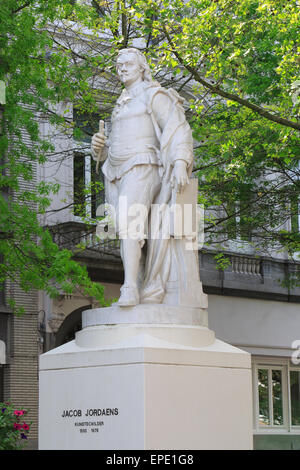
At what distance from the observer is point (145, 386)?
8172mm

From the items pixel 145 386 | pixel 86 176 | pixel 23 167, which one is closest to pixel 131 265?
pixel 145 386

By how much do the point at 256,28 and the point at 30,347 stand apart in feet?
29.8

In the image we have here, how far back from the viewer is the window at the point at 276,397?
26.4 m

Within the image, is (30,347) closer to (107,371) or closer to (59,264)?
(59,264)

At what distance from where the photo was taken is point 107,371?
27.9 ft

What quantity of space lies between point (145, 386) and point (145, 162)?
7.92 feet

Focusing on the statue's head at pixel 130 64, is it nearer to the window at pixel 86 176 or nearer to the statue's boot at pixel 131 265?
the statue's boot at pixel 131 265

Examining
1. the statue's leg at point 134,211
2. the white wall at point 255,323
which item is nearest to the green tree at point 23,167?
the statue's leg at point 134,211

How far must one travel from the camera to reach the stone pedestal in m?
8.24

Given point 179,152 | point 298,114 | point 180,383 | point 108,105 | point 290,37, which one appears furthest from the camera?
point 108,105

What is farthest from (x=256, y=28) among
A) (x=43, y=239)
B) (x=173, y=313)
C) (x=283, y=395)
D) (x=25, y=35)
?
(x=283, y=395)

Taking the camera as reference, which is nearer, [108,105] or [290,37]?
[290,37]

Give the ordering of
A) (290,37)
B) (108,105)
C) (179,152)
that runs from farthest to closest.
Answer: (108,105) < (290,37) < (179,152)

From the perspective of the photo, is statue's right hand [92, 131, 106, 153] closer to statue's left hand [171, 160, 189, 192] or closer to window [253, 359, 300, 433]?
statue's left hand [171, 160, 189, 192]
